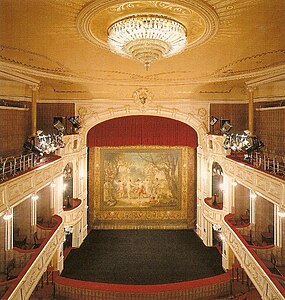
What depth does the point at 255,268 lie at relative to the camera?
713cm

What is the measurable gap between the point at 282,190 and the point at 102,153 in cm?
917

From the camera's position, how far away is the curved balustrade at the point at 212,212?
37.6 feet

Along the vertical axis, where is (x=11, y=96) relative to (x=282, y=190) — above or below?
above

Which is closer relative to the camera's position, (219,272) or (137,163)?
(219,272)

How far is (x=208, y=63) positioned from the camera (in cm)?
776

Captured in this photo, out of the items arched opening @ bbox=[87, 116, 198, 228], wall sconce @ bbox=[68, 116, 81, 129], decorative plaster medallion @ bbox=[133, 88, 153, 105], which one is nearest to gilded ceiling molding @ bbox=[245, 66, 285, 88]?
decorative plaster medallion @ bbox=[133, 88, 153, 105]

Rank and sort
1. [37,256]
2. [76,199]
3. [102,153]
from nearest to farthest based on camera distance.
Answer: [37,256], [76,199], [102,153]

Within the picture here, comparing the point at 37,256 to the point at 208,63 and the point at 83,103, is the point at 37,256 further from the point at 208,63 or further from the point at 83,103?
the point at 83,103

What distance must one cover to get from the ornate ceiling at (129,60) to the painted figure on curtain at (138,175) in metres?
3.69

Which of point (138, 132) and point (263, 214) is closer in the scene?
point (263, 214)

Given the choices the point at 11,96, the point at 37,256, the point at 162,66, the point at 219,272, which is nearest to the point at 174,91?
the point at 162,66

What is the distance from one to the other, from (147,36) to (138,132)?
9.13 m

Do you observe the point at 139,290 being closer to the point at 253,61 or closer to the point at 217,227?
the point at 217,227

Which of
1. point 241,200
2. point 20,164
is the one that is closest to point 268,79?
point 241,200
